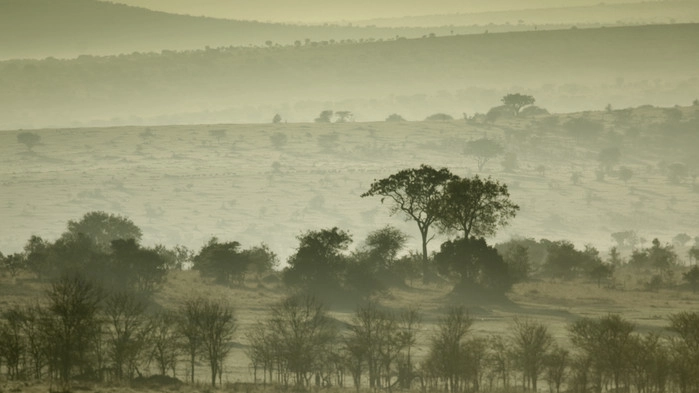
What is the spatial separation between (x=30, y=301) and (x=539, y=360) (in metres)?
35.4

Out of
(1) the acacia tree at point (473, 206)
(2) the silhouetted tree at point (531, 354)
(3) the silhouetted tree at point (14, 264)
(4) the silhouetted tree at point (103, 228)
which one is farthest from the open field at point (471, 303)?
(4) the silhouetted tree at point (103, 228)

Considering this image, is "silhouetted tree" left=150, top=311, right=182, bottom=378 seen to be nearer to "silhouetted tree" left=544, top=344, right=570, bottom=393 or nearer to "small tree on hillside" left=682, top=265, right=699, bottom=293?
"silhouetted tree" left=544, top=344, right=570, bottom=393

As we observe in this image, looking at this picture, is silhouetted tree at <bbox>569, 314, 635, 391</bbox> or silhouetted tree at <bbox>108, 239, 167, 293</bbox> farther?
silhouetted tree at <bbox>108, 239, 167, 293</bbox>

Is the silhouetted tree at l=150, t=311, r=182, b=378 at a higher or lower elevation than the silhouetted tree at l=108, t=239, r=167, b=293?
lower

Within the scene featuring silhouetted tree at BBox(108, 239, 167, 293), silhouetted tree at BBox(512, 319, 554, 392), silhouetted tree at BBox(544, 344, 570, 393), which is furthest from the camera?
silhouetted tree at BBox(108, 239, 167, 293)

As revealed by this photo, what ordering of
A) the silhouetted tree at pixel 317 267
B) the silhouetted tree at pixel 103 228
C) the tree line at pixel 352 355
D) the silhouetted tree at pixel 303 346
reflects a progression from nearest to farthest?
the tree line at pixel 352 355
the silhouetted tree at pixel 303 346
the silhouetted tree at pixel 317 267
the silhouetted tree at pixel 103 228

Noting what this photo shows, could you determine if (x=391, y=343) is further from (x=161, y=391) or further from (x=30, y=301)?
(x=30, y=301)

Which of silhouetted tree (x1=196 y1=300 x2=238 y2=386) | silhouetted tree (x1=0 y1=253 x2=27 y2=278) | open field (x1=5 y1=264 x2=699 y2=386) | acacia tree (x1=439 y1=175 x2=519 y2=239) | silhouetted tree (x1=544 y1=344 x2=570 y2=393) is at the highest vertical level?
acacia tree (x1=439 y1=175 x2=519 y2=239)

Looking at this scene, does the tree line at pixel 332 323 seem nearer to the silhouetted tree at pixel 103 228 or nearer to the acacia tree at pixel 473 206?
the acacia tree at pixel 473 206

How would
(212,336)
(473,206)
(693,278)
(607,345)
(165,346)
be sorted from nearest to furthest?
1. (165,346)
2. (212,336)
3. (607,345)
4. (473,206)
5. (693,278)

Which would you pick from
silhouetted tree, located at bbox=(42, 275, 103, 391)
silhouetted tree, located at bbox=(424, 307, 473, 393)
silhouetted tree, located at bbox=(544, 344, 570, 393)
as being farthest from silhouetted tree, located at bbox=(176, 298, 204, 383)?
silhouetted tree, located at bbox=(544, 344, 570, 393)

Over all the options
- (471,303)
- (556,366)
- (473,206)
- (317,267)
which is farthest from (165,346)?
(473,206)

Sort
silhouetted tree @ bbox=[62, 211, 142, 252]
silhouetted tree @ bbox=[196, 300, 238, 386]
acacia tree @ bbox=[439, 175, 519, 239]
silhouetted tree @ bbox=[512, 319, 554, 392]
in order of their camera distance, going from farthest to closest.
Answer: silhouetted tree @ bbox=[62, 211, 142, 252], acacia tree @ bbox=[439, 175, 519, 239], silhouetted tree @ bbox=[512, 319, 554, 392], silhouetted tree @ bbox=[196, 300, 238, 386]

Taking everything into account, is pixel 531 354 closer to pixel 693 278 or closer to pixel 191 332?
pixel 191 332
